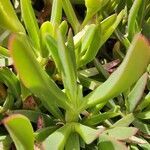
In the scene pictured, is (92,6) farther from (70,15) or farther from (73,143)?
(73,143)

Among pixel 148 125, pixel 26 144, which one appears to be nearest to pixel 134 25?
pixel 148 125

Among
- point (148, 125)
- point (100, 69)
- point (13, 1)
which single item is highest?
point (13, 1)

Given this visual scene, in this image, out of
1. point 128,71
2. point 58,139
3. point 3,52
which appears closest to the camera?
point 128,71

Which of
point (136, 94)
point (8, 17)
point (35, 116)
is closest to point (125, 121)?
point (136, 94)

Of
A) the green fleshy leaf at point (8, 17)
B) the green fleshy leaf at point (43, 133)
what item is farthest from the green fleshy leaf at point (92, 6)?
the green fleshy leaf at point (43, 133)

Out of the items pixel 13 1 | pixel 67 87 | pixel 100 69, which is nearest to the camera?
pixel 67 87

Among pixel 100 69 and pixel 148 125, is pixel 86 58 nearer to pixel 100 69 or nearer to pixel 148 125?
pixel 100 69

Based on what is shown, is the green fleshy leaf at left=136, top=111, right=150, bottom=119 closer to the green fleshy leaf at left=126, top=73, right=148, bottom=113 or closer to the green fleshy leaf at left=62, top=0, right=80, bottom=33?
the green fleshy leaf at left=126, top=73, right=148, bottom=113

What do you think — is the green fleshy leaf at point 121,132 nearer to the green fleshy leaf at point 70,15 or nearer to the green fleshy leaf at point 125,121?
the green fleshy leaf at point 125,121
